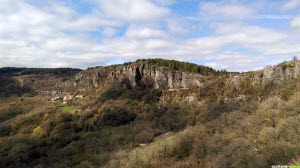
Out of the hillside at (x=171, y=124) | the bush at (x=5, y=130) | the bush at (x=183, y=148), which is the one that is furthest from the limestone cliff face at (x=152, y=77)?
the bush at (x=5, y=130)

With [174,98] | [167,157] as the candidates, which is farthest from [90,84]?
[167,157]

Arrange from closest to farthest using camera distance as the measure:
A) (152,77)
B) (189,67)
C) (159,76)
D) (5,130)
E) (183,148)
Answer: (183,148)
(5,130)
(189,67)
(159,76)
(152,77)

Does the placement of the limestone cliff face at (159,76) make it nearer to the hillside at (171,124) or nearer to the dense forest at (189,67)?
the hillside at (171,124)

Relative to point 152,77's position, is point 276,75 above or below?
above

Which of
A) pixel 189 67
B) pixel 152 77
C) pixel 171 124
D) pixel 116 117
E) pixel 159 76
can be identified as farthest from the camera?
pixel 152 77

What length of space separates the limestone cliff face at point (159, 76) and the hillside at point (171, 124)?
0.41 metres

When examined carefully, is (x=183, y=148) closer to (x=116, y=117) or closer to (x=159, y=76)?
(x=116, y=117)

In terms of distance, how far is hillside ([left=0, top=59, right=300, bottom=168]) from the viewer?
49.9 ft

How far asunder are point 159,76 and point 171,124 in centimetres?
2706

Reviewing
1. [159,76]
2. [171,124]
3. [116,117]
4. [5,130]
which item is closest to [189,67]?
[159,76]

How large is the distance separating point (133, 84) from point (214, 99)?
133ft

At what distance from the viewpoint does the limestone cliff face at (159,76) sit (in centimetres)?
5972

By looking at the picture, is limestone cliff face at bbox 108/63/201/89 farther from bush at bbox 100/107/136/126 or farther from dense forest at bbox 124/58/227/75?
bush at bbox 100/107/136/126

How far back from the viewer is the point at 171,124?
1822 inches
